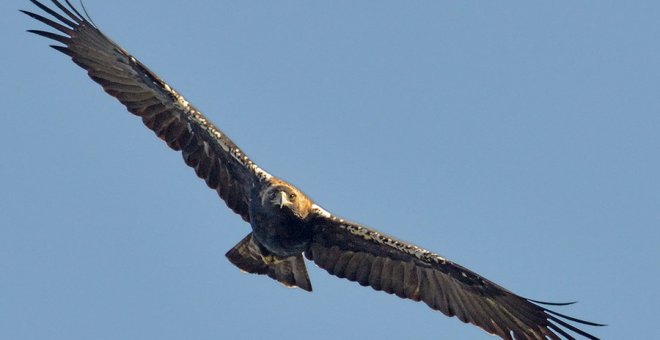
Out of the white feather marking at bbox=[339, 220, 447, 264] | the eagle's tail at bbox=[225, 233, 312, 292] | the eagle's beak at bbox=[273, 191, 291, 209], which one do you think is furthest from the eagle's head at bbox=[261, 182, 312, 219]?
the eagle's tail at bbox=[225, 233, 312, 292]

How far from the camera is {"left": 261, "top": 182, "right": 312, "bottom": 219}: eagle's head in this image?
55.9 ft

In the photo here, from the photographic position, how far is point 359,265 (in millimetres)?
17891

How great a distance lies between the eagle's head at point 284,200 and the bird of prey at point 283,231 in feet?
0.05

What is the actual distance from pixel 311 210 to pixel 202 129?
2.13m

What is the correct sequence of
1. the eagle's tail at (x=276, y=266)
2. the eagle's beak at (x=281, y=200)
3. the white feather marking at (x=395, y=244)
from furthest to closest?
the eagle's tail at (x=276, y=266) → the white feather marking at (x=395, y=244) → the eagle's beak at (x=281, y=200)

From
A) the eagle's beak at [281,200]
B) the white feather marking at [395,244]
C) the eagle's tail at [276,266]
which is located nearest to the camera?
the eagle's beak at [281,200]

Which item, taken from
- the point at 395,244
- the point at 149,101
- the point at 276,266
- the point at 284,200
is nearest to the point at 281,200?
the point at 284,200

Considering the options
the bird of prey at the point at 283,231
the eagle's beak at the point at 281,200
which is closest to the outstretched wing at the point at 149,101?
the bird of prey at the point at 283,231

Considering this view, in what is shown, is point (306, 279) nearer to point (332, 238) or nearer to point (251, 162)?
point (332, 238)

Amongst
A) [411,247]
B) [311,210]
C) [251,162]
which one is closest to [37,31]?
[251,162]

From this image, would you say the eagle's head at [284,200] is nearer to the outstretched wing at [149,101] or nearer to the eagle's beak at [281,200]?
the eagle's beak at [281,200]

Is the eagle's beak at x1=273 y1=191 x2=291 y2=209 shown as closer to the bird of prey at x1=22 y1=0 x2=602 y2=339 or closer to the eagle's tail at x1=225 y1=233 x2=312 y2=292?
the bird of prey at x1=22 y1=0 x2=602 y2=339

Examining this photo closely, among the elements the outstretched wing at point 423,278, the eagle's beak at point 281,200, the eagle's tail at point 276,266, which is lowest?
the eagle's tail at point 276,266

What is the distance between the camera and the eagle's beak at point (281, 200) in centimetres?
1697
